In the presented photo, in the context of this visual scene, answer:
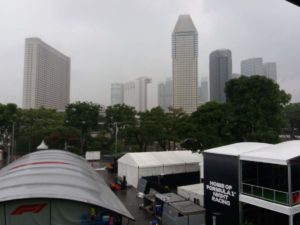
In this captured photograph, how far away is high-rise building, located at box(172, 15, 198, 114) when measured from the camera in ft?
314

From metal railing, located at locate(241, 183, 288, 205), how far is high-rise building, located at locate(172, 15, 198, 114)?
245 feet

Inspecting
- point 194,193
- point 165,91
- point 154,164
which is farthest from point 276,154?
point 165,91

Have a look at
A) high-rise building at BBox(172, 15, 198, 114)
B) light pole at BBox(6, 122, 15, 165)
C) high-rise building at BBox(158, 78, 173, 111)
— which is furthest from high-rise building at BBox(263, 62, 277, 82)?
light pole at BBox(6, 122, 15, 165)

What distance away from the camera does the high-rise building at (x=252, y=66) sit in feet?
317

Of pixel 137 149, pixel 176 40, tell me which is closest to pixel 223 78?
pixel 176 40

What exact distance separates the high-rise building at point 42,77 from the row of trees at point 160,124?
35.8 m

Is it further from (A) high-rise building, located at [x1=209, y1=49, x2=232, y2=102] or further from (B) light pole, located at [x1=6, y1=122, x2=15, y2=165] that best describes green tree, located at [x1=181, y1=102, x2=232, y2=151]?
(A) high-rise building, located at [x1=209, y1=49, x2=232, y2=102]

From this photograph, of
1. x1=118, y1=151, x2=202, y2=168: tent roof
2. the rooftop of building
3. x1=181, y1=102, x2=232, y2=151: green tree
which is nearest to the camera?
x1=181, y1=102, x2=232, y2=151: green tree

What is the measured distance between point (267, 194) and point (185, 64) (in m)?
104

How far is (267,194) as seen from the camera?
12.3 metres

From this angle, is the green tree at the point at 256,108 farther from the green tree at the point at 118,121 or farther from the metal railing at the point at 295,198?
the green tree at the point at 118,121

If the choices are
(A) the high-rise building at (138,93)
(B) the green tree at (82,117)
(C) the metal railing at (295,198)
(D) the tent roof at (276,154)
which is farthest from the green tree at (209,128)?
(A) the high-rise building at (138,93)

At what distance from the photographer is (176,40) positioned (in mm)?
123562

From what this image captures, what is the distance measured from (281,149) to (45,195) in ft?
32.2
